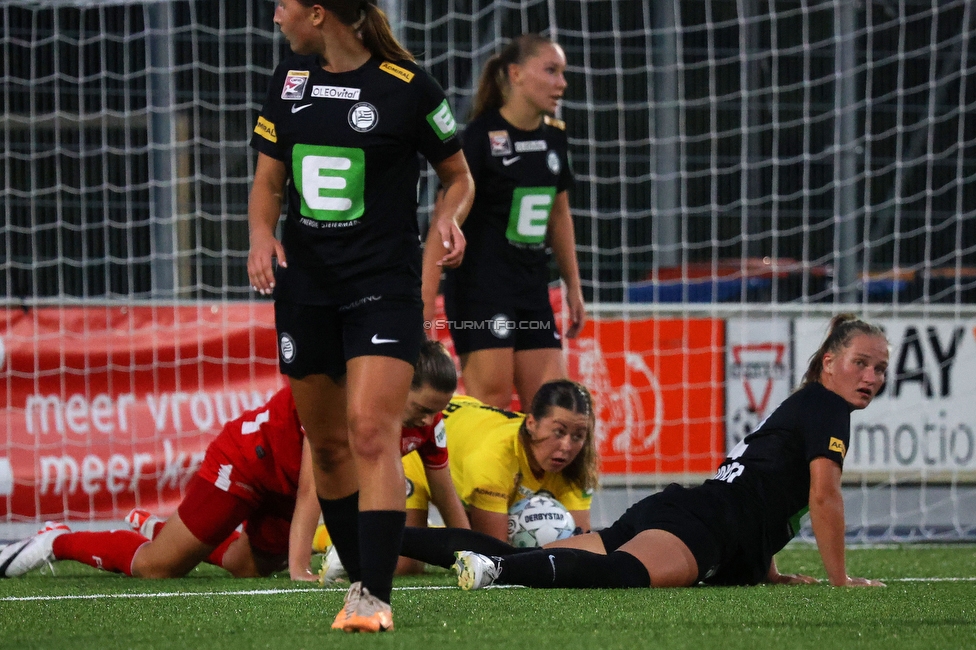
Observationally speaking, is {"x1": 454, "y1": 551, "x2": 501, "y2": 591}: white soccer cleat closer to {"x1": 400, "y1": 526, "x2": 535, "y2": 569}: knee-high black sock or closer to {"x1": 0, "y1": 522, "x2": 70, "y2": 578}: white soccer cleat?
{"x1": 400, "y1": 526, "x2": 535, "y2": 569}: knee-high black sock

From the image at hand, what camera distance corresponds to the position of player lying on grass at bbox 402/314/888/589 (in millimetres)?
4211

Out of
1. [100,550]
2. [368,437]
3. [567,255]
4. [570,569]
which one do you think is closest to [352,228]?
[368,437]

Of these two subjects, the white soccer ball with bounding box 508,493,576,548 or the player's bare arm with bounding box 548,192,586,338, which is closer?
the white soccer ball with bounding box 508,493,576,548

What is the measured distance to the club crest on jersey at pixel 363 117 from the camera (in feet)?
10.8

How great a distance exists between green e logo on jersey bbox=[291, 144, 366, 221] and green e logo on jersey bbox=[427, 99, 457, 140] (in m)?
0.21

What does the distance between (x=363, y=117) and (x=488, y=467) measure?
2.07 m

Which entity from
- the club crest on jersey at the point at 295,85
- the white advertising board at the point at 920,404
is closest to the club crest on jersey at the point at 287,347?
the club crest on jersey at the point at 295,85

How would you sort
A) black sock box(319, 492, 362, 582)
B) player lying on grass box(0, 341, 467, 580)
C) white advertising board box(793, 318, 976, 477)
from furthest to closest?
white advertising board box(793, 318, 976, 477) < player lying on grass box(0, 341, 467, 580) < black sock box(319, 492, 362, 582)

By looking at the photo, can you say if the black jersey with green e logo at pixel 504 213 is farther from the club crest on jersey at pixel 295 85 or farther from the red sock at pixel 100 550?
the club crest on jersey at pixel 295 85

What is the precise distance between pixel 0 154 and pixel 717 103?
5.07 meters

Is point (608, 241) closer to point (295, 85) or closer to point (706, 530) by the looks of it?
point (706, 530)

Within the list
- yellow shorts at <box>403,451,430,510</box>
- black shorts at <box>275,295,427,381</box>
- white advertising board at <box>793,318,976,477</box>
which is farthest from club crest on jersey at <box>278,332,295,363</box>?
white advertising board at <box>793,318,976,477</box>

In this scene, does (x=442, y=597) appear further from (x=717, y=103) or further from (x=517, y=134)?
(x=717, y=103)

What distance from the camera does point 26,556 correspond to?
5027 mm
